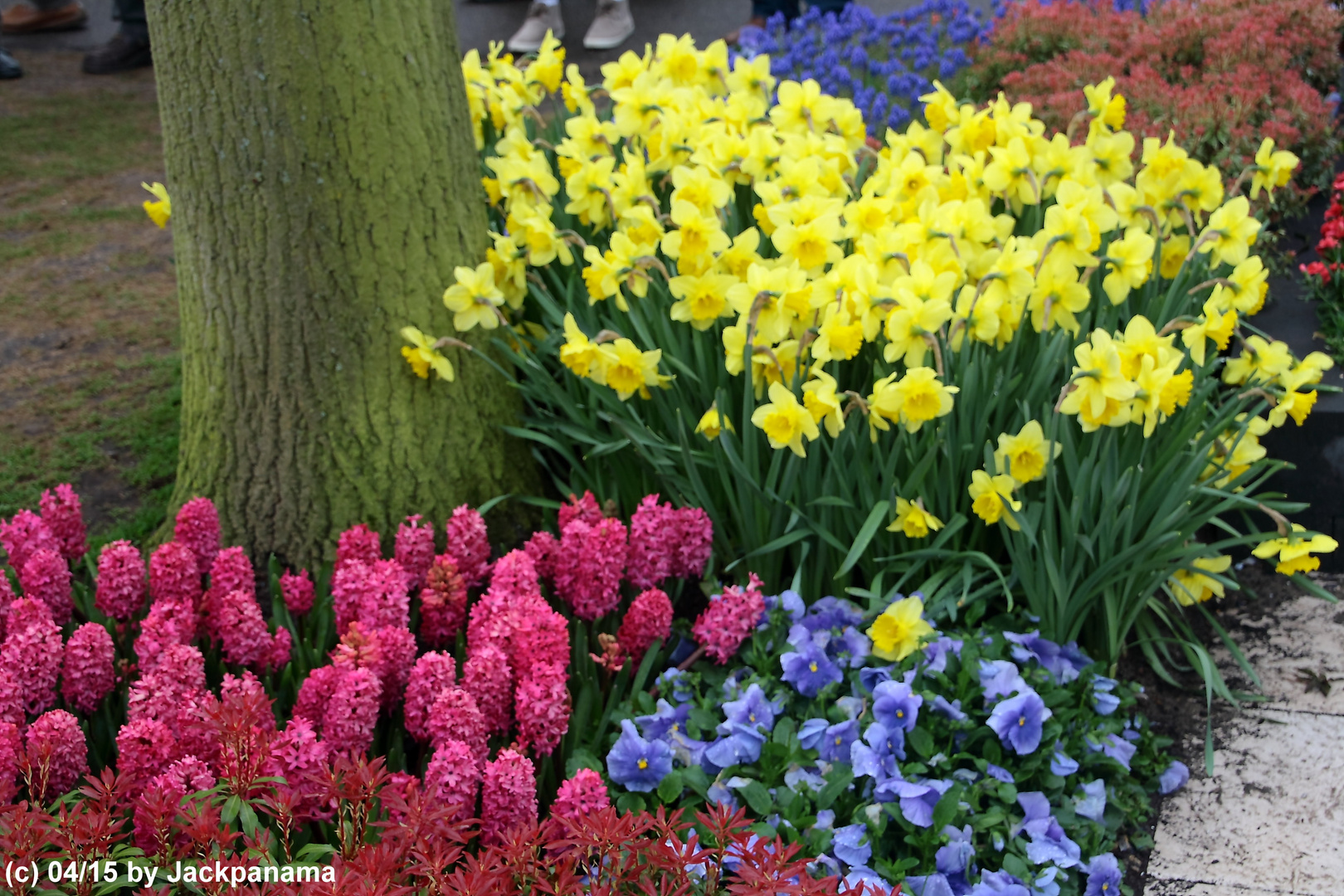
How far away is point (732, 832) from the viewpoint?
130cm

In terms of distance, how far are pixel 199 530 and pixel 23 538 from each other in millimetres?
358

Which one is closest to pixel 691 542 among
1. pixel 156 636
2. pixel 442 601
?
pixel 442 601

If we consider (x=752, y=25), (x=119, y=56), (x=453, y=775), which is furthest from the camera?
(x=119, y=56)

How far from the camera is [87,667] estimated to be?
1.82 metres

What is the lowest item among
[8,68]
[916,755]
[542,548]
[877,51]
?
[916,755]

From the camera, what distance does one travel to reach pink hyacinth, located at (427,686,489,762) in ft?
5.35

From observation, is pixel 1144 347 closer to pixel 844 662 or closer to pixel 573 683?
pixel 844 662

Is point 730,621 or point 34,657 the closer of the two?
point 34,657

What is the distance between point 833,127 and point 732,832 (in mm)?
2517

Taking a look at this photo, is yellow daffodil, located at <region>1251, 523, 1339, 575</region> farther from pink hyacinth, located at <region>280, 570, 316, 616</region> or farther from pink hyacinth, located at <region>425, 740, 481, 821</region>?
pink hyacinth, located at <region>280, 570, 316, 616</region>

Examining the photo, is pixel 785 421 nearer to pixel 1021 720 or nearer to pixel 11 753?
pixel 1021 720

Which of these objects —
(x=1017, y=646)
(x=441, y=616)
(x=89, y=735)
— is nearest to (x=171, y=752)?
(x=89, y=735)

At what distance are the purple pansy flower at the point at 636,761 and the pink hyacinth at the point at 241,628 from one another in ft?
2.23

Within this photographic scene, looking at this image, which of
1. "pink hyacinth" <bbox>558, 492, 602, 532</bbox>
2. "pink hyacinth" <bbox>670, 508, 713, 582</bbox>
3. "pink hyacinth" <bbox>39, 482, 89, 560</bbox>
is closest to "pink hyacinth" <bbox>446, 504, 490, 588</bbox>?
"pink hyacinth" <bbox>558, 492, 602, 532</bbox>
